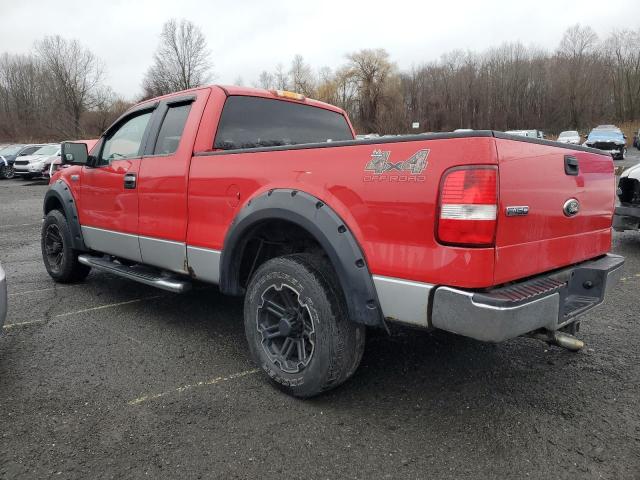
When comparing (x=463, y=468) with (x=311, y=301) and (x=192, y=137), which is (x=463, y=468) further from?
(x=192, y=137)

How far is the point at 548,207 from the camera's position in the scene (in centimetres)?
240

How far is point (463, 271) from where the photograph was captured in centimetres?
209

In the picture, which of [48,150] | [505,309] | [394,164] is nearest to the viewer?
[505,309]

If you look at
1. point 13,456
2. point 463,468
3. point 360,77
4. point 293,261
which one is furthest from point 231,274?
point 360,77

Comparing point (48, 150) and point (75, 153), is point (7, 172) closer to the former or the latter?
point (48, 150)

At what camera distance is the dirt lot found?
2.22 meters

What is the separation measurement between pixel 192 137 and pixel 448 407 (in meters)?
2.53

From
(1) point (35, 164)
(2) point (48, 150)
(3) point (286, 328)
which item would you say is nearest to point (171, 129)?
(3) point (286, 328)

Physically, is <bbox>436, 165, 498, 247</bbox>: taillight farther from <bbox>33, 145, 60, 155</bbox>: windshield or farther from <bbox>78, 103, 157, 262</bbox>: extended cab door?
<bbox>33, 145, 60, 155</bbox>: windshield

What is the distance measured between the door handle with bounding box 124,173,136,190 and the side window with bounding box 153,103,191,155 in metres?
0.29

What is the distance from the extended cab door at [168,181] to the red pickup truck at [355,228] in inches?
0.6

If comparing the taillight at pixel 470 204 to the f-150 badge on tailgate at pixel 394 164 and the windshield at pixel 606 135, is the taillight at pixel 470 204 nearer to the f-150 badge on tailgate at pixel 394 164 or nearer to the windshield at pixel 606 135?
the f-150 badge on tailgate at pixel 394 164

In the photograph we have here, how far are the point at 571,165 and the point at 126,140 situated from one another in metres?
3.70

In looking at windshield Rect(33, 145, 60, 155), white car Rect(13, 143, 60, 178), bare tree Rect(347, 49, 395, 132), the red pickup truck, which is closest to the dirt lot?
the red pickup truck
